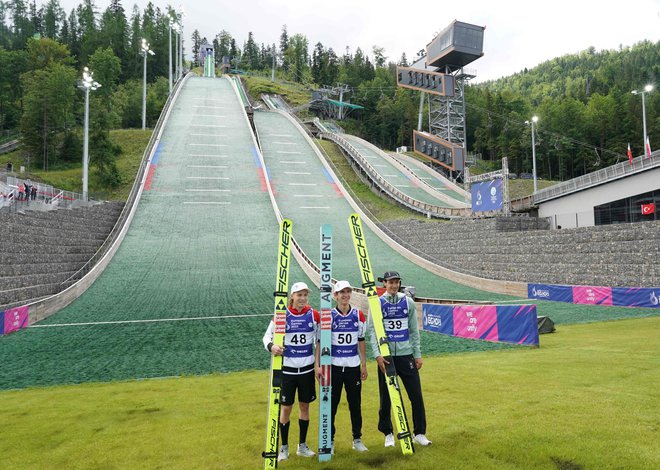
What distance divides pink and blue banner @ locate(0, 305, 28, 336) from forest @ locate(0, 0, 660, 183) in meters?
27.5

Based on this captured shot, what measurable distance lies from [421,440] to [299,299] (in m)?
1.98

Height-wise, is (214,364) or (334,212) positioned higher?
(334,212)

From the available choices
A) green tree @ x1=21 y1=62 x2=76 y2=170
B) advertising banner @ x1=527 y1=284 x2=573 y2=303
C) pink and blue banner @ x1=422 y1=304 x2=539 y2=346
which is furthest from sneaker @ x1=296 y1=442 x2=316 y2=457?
green tree @ x1=21 y1=62 x2=76 y2=170

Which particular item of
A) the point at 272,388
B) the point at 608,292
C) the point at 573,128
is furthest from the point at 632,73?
the point at 272,388

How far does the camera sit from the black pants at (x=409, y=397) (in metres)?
4.93

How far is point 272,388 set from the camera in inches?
187

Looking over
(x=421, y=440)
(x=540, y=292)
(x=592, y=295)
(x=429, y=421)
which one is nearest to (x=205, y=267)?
(x=540, y=292)

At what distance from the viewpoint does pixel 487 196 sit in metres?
28.7

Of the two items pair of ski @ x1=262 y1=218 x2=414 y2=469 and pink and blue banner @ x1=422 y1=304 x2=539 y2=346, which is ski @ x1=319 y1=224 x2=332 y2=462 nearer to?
pair of ski @ x1=262 y1=218 x2=414 y2=469

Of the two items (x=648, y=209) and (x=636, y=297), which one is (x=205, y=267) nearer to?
(x=636, y=297)

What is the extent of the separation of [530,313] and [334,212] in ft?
77.9

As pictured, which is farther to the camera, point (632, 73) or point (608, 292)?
point (632, 73)

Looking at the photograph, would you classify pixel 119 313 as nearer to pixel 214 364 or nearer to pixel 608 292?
pixel 214 364

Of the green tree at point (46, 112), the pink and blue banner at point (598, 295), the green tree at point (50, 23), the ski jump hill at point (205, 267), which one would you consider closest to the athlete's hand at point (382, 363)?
the ski jump hill at point (205, 267)
